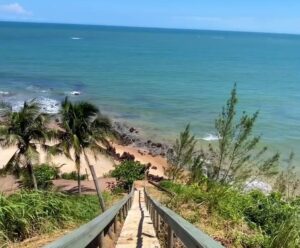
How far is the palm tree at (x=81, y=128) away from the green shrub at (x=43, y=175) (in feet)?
9.11

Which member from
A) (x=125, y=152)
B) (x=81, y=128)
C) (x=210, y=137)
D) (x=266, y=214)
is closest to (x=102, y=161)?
(x=125, y=152)

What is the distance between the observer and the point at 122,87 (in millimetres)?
80062

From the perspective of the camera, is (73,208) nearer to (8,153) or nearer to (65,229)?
(65,229)

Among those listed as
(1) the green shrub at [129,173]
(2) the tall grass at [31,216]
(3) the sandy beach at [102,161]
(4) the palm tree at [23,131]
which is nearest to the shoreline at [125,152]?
(3) the sandy beach at [102,161]

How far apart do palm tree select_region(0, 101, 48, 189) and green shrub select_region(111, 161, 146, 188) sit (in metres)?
7.02

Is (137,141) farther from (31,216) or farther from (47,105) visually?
(31,216)

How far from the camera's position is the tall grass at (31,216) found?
8.02m

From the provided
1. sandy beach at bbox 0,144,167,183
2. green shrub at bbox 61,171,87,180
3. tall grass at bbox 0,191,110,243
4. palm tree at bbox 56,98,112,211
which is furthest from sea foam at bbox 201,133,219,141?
tall grass at bbox 0,191,110,243

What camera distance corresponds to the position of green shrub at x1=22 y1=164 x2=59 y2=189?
27766 mm

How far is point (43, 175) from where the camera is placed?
3186 centimetres

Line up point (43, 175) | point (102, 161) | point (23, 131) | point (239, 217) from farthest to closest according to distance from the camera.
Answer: point (102, 161) → point (43, 175) → point (23, 131) → point (239, 217)

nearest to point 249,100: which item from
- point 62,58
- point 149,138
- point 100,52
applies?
point 149,138

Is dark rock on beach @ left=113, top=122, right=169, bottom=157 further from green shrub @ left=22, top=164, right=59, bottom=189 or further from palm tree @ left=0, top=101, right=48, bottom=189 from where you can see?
palm tree @ left=0, top=101, right=48, bottom=189

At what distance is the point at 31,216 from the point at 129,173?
23143mm
